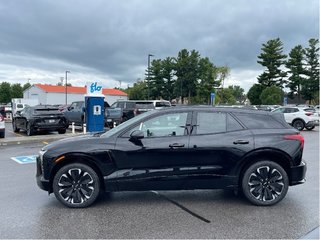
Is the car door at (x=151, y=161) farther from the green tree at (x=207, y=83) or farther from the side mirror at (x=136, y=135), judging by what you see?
the green tree at (x=207, y=83)

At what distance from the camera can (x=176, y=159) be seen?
491 centimetres

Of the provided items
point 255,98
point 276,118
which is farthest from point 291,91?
point 276,118

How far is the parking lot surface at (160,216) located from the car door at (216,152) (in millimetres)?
463

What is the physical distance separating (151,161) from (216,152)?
41.8 inches

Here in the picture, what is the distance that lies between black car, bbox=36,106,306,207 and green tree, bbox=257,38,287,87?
59245mm

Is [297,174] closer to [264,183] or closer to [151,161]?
[264,183]

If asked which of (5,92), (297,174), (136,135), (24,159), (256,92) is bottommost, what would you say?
(24,159)

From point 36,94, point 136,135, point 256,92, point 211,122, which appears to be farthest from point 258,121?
point 36,94

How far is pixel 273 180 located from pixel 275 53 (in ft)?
199

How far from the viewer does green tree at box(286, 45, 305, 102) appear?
199 feet

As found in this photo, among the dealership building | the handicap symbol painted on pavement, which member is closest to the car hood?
the handicap symbol painted on pavement

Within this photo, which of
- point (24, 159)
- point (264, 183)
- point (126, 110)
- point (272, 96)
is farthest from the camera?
point (272, 96)

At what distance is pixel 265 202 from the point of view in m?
5.04

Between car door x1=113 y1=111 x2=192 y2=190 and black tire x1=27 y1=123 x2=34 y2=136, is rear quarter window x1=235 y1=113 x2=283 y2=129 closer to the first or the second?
car door x1=113 y1=111 x2=192 y2=190
